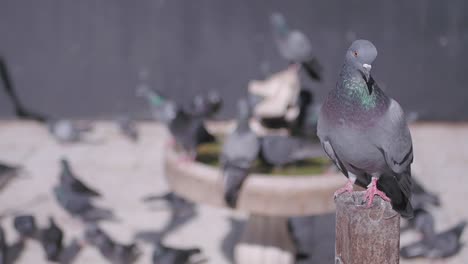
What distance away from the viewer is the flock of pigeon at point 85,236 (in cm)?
549

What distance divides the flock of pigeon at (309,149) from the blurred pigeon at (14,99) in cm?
269

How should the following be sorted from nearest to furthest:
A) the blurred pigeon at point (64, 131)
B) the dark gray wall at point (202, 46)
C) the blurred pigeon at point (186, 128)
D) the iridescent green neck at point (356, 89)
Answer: the iridescent green neck at point (356, 89) < the blurred pigeon at point (186, 128) < the blurred pigeon at point (64, 131) < the dark gray wall at point (202, 46)

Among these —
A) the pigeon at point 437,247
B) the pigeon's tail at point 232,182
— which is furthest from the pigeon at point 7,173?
the pigeon at point 437,247

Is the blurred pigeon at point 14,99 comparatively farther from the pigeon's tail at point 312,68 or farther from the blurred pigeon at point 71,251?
the pigeon's tail at point 312,68

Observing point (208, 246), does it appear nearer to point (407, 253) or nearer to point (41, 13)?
point (407, 253)

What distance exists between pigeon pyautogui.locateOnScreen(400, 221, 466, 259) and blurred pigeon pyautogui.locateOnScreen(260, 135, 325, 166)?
49.1 inches

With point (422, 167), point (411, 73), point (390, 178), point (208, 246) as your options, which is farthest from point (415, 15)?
point (390, 178)

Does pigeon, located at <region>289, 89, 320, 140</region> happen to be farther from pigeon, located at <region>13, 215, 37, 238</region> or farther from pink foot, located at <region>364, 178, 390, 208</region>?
pink foot, located at <region>364, 178, 390, 208</region>

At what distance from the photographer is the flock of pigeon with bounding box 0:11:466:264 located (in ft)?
9.80

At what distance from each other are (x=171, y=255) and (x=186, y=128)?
0.99m

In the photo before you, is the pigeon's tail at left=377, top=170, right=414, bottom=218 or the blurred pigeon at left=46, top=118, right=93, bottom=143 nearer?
the pigeon's tail at left=377, top=170, right=414, bottom=218

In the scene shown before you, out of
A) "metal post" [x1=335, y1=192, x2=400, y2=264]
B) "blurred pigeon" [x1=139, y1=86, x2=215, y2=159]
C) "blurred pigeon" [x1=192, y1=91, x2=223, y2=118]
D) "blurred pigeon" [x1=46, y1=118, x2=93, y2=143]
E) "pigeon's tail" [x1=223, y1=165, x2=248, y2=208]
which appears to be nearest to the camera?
"metal post" [x1=335, y1=192, x2=400, y2=264]

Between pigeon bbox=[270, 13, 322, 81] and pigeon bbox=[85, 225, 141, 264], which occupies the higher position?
pigeon bbox=[270, 13, 322, 81]

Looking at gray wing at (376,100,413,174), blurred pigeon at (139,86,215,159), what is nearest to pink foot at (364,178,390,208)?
gray wing at (376,100,413,174)
